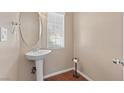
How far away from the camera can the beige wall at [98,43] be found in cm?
96

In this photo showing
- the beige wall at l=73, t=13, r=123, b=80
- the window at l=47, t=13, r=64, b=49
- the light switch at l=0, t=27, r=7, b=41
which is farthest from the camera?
the window at l=47, t=13, r=64, b=49

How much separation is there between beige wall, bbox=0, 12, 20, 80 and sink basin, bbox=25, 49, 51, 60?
4.5 inches

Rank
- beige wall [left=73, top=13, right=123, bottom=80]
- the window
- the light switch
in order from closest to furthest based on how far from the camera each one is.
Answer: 1. the light switch
2. beige wall [left=73, top=13, right=123, bottom=80]
3. the window

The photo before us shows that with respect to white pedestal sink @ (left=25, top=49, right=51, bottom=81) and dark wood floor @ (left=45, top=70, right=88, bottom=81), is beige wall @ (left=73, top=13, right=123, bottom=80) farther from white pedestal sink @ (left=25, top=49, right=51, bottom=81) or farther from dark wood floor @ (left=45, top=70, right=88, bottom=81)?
white pedestal sink @ (left=25, top=49, right=51, bottom=81)

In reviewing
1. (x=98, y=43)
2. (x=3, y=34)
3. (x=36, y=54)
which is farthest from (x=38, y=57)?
(x=98, y=43)

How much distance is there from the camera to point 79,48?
1106mm

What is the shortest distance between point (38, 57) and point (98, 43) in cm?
66

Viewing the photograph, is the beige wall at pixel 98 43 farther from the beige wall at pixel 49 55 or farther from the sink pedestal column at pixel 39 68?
the sink pedestal column at pixel 39 68

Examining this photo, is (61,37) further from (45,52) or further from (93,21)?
(93,21)

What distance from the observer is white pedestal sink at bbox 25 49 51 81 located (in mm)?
1035

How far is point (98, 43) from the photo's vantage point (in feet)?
3.56

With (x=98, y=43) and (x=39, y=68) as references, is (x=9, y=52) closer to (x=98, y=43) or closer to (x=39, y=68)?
(x=39, y=68)

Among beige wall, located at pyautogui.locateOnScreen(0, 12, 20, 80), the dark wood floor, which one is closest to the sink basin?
beige wall, located at pyautogui.locateOnScreen(0, 12, 20, 80)
